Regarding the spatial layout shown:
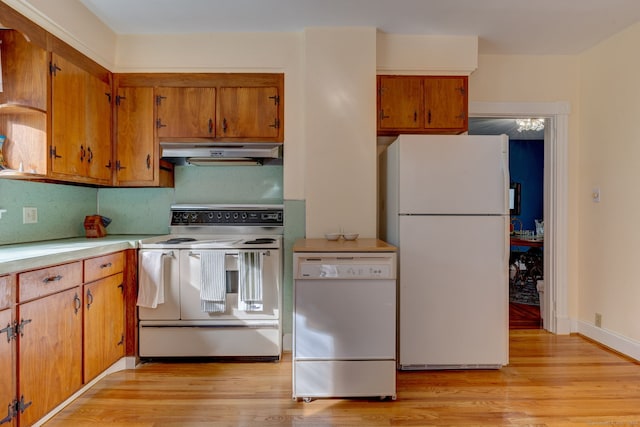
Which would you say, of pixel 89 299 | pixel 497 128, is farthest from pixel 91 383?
pixel 497 128

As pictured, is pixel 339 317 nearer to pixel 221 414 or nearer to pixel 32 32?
pixel 221 414

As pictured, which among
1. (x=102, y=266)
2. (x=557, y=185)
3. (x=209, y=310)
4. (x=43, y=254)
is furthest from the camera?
(x=557, y=185)

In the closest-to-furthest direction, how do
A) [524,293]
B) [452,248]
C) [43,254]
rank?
[43,254] → [452,248] → [524,293]

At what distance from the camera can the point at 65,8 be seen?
7.57 feet

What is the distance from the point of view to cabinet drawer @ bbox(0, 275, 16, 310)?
1.54 m

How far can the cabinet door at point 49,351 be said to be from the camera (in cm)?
167

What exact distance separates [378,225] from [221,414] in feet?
5.98

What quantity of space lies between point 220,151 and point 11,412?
1.92 metres

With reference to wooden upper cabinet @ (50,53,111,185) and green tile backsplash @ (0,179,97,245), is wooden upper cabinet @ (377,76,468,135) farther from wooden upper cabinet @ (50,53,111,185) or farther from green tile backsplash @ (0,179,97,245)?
green tile backsplash @ (0,179,97,245)

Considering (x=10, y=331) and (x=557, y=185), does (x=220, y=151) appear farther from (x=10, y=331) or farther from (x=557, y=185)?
(x=557, y=185)

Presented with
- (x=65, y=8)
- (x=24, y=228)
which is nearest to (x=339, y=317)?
(x=24, y=228)

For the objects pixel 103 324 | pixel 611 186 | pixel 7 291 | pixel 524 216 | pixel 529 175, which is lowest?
pixel 103 324

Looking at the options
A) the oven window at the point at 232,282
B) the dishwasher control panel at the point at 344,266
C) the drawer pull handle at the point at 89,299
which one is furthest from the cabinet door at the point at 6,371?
the dishwasher control panel at the point at 344,266

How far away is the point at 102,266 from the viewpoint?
225 centimetres
